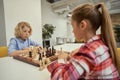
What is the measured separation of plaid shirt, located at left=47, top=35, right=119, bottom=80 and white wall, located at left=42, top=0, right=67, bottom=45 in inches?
235

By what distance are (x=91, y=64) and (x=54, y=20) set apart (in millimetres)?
6647

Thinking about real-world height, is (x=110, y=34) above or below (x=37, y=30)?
below

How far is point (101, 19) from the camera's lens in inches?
28.3

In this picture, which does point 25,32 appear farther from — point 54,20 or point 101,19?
point 54,20

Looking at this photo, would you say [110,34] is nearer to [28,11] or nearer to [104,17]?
[104,17]

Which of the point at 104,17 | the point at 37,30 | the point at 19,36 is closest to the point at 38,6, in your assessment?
the point at 37,30

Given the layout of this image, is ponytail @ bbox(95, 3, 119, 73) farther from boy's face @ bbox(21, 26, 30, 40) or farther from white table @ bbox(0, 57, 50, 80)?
boy's face @ bbox(21, 26, 30, 40)

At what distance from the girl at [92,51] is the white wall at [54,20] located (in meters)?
5.90

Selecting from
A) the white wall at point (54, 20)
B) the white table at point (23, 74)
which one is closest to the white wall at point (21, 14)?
the white table at point (23, 74)

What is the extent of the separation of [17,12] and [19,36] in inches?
63.0

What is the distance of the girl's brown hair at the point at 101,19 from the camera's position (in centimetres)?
69

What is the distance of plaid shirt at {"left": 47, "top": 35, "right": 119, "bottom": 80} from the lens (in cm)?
60

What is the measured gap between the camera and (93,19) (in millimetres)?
698

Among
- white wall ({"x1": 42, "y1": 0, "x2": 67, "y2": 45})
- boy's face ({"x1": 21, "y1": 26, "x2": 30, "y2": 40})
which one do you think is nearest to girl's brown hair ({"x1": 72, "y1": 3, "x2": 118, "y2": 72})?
boy's face ({"x1": 21, "y1": 26, "x2": 30, "y2": 40})
